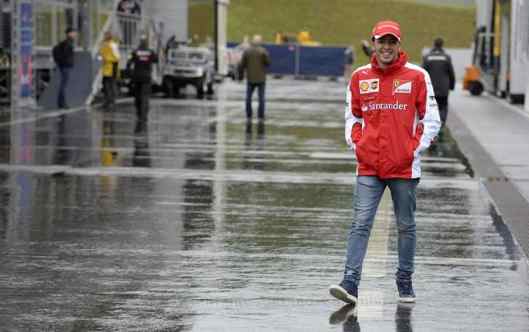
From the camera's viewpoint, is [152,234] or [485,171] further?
[485,171]

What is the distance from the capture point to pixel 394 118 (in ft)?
27.0

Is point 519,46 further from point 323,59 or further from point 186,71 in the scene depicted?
point 323,59

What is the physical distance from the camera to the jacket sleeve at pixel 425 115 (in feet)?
27.1

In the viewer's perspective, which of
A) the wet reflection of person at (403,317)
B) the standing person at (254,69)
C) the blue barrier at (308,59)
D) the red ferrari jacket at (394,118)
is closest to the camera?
the wet reflection of person at (403,317)

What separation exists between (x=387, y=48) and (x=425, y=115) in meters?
0.50

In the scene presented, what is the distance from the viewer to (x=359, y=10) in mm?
115938

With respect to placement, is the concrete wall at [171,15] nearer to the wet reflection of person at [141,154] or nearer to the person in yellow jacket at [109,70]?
the person in yellow jacket at [109,70]

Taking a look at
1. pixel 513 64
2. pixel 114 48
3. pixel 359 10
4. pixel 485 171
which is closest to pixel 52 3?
pixel 114 48

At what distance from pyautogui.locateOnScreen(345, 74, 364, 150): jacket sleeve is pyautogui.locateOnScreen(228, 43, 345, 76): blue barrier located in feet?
194

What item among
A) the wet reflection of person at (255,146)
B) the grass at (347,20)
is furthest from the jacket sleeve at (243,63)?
the grass at (347,20)

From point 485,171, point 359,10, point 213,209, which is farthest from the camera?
point 359,10

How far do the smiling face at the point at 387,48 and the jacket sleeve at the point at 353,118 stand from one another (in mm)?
286

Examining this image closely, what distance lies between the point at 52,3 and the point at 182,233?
23989 millimetres

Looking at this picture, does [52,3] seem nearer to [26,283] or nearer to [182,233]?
[182,233]
